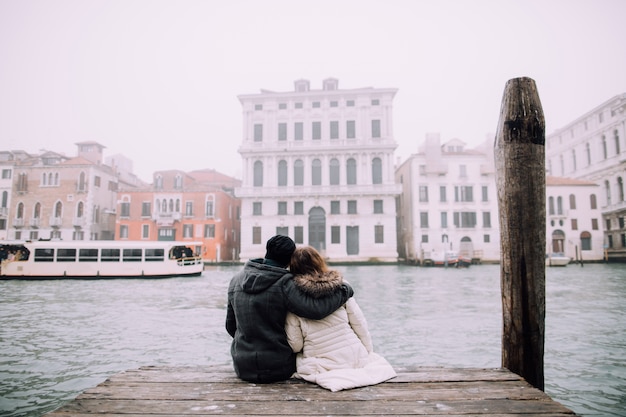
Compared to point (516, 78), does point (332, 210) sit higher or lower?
higher

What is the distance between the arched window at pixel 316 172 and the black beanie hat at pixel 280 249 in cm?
3279

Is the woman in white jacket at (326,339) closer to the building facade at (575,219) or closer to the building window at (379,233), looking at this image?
the building window at (379,233)

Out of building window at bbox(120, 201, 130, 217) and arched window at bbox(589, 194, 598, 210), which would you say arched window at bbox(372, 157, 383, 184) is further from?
building window at bbox(120, 201, 130, 217)

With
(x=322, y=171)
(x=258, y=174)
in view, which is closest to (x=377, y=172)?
(x=322, y=171)

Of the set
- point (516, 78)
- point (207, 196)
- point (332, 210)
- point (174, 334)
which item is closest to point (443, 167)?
point (332, 210)

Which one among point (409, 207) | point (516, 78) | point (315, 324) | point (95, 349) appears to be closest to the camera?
point (315, 324)

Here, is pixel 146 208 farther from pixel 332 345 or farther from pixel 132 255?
pixel 332 345

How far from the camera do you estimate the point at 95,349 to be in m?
6.64

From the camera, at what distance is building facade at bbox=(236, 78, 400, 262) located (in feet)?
113

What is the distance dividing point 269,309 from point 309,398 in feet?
1.91

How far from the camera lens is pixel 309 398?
2453 mm

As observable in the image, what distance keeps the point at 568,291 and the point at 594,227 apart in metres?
→ 24.5

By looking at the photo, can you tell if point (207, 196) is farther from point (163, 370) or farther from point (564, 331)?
point (163, 370)

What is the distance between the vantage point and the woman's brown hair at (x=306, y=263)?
2.70 metres
